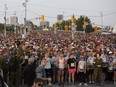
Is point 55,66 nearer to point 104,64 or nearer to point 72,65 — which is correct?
point 72,65

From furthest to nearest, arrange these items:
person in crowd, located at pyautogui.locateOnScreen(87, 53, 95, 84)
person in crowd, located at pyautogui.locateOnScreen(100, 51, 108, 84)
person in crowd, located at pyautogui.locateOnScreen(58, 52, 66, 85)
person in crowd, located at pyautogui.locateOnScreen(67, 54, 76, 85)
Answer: person in crowd, located at pyautogui.locateOnScreen(100, 51, 108, 84)
person in crowd, located at pyautogui.locateOnScreen(87, 53, 95, 84)
person in crowd, located at pyautogui.locateOnScreen(67, 54, 76, 85)
person in crowd, located at pyautogui.locateOnScreen(58, 52, 66, 85)

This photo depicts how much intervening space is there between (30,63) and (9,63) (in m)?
2.77

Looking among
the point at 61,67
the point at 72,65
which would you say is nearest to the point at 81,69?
the point at 72,65

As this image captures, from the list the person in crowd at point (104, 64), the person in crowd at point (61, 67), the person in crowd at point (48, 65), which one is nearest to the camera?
the person in crowd at point (48, 65)

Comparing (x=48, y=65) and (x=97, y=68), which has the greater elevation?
(x=48, y=65)

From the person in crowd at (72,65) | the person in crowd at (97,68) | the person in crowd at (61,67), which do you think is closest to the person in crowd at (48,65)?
the person in crowd at (61,67)

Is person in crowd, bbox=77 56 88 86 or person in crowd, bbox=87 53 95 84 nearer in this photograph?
person in crowd, bbox=77 56 88 86

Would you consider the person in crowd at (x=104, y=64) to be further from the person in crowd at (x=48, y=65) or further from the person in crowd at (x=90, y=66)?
the person in crowd at (x=48, y=65)

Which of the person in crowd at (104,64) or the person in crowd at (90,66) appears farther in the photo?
the person in crowd at (104,64)

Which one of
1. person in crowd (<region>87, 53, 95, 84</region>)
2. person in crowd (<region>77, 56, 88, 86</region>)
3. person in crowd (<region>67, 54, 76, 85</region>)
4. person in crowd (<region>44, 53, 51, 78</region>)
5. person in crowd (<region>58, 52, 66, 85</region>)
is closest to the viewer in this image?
person in crowd (<region>44, 53, 51, 78</region>)

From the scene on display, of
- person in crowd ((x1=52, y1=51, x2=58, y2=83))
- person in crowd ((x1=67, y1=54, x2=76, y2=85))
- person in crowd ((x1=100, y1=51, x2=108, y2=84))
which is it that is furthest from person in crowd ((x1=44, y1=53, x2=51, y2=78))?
person in crowd ((x1=100, y1=51, x2=108, y2=84))

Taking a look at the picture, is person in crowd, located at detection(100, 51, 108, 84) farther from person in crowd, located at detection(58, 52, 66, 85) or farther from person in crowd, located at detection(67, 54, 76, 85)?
person in crowd, located at detection(58, 52, 66, 85)

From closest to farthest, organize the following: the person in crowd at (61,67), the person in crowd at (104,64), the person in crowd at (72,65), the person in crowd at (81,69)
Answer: the person in crowd at (61,67) → the person in crowd at (72,65) → the person in crowd at (81,69) → the person in crowd at (104,64)

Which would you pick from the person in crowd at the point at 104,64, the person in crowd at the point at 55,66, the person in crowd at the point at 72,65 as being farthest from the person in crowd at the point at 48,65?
the person in crowd at the point at 104,64
